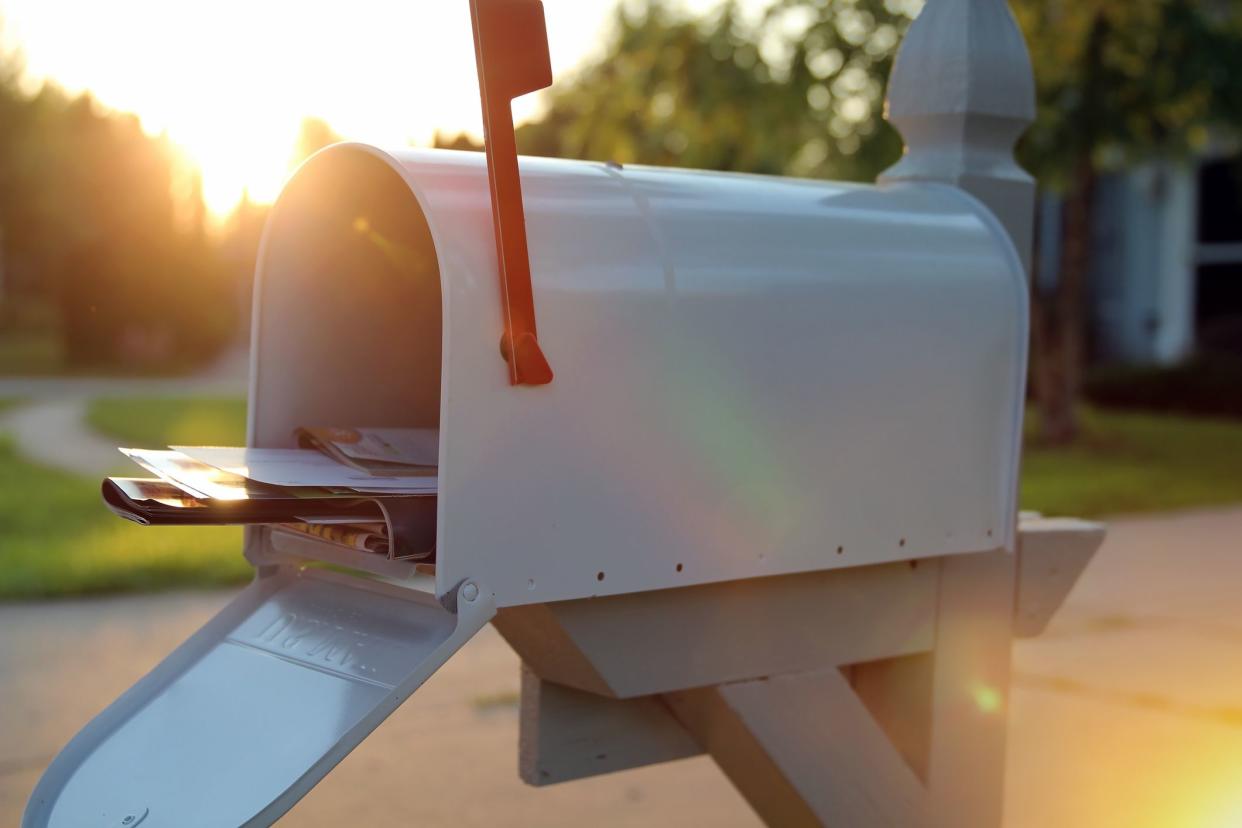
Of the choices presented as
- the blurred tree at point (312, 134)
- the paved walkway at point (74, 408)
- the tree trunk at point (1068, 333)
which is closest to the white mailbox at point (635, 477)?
the blurred tree at point (312, 134)

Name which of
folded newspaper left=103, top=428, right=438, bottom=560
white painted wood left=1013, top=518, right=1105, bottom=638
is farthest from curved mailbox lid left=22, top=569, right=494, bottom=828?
white painted wood left=1013, top=518, right=1105, bottom=638

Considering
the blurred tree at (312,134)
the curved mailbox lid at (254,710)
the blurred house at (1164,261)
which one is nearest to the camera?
the curved mailbox lid at (254,710)

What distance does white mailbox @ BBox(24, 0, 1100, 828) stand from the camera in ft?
5.50

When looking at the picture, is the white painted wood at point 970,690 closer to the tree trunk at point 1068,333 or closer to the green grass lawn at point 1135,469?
the green grass lawn at point 1135,469

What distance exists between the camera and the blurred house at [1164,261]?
60.6 feet

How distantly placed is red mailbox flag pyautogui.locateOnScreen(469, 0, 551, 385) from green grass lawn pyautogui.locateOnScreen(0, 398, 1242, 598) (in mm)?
4379

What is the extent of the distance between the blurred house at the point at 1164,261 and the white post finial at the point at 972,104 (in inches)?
611

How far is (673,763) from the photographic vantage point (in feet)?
12.4

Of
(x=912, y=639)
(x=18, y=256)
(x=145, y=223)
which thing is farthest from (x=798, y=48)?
(x=18, y=256)

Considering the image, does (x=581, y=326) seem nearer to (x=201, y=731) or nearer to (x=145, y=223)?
(x=201, y=731)

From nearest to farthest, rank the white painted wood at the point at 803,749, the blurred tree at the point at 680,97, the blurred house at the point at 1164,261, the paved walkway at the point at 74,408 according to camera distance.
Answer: the white painted wood at the point at 803,749 < the paved walkway at the point at 74,408 < the blurred tree at the point at 680,97 < the blurred house at the point at 1164,261

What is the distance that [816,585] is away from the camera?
2.14 m

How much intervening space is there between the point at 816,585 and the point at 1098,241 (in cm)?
1998

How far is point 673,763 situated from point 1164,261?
1750cm
